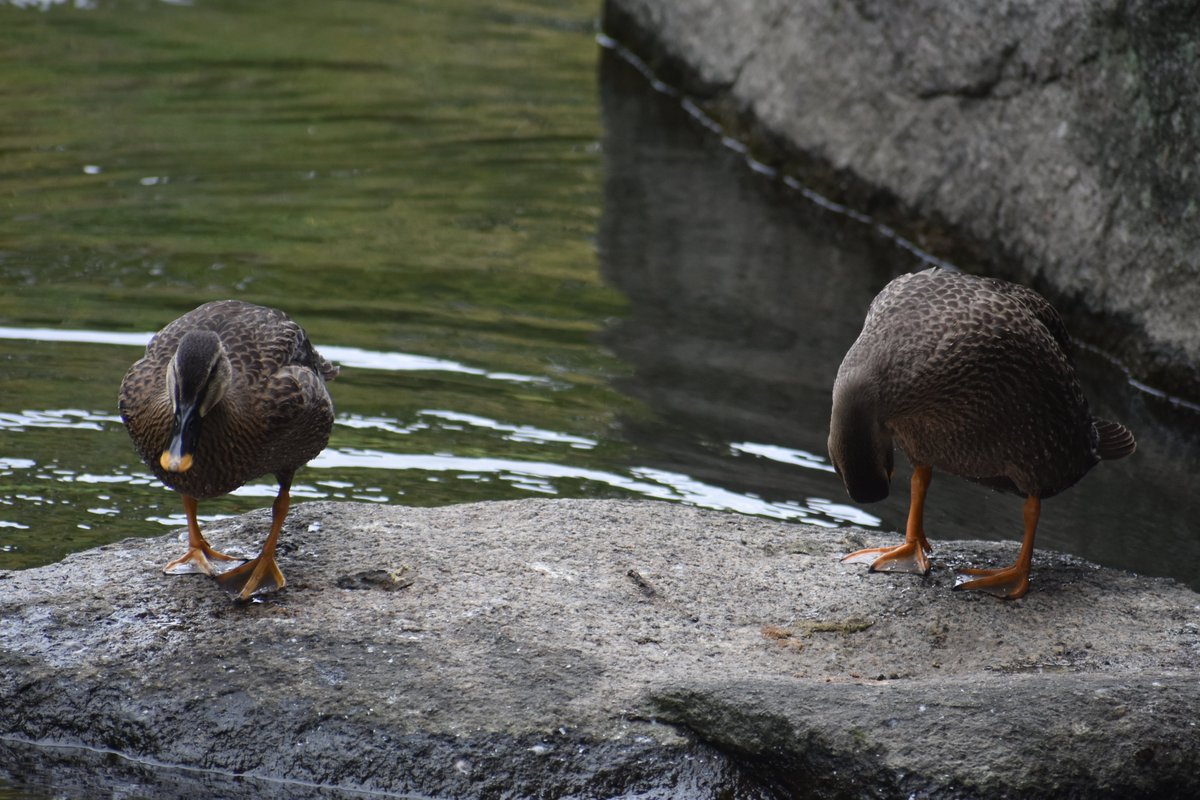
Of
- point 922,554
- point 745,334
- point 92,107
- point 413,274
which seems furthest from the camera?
point 92,107

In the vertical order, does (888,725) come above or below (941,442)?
below

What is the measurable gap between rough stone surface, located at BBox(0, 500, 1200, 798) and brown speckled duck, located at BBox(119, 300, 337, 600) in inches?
8.7

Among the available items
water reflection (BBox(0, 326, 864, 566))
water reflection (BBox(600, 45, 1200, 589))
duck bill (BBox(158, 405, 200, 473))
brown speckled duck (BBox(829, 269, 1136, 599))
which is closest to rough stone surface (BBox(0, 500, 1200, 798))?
brown speckled duck (BBox(829, 269, 1136, 599))

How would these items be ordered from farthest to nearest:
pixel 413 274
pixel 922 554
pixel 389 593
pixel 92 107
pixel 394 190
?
pixel 92 107 → pixel 394 190 → pixel 413 274 → pixel 922 554 → pixel 389 593

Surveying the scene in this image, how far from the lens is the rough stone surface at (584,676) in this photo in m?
4.23

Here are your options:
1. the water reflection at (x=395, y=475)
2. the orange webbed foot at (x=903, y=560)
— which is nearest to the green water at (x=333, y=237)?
the water reflection at (x=395, y=475)

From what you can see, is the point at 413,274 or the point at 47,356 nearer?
the point at 47,356

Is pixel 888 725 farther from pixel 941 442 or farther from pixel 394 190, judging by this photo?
pixel 394 190

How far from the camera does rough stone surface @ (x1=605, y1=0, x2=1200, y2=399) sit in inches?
314

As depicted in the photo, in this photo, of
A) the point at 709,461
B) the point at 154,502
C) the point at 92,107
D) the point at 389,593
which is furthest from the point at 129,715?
the point at 92,107

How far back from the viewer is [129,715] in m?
4.48

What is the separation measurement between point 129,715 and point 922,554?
8.63ft

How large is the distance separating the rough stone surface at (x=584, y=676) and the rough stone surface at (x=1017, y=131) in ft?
10.5

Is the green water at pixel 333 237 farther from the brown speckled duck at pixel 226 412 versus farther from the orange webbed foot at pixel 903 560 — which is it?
the orange webbed foot at pixel 903 560
